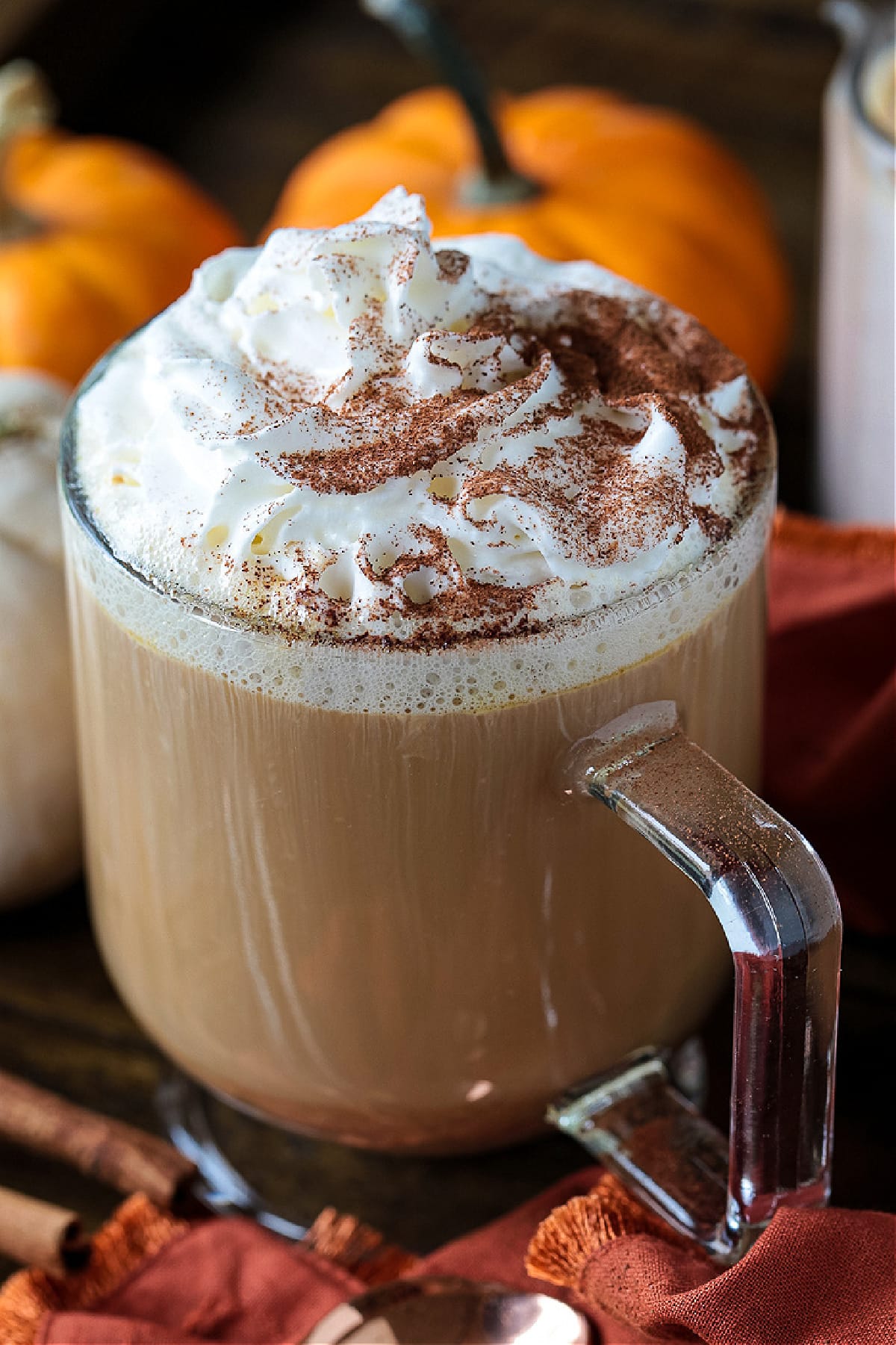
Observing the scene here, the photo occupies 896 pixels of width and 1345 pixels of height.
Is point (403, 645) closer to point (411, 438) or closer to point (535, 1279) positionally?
point (411, 438)

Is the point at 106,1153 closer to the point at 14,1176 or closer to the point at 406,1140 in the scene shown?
the point at 14,1176

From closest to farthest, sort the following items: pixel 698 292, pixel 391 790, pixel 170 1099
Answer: pixel 391 790 → pixel 170 1099 → pixel 698 292

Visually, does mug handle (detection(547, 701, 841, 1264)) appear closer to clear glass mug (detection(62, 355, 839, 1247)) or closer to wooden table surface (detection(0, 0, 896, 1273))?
clear glass mug (detection(62, 355, 839, 1247))

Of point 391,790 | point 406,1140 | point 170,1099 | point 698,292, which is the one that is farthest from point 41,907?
point 698,292

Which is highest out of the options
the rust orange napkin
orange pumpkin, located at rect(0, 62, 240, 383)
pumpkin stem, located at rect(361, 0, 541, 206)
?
pumpkin stem, located at rect(361, 0, 541, 206)

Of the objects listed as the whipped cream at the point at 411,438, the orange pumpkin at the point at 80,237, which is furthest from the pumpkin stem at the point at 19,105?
the whipped cream at the point at 411,438

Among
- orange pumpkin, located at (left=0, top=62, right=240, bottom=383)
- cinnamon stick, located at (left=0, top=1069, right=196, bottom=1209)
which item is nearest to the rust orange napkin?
cinnamon stick, located at (left=0, top=1069, right=196, bottom=1209)

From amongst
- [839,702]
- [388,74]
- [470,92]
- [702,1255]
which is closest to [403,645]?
[702,1255]
